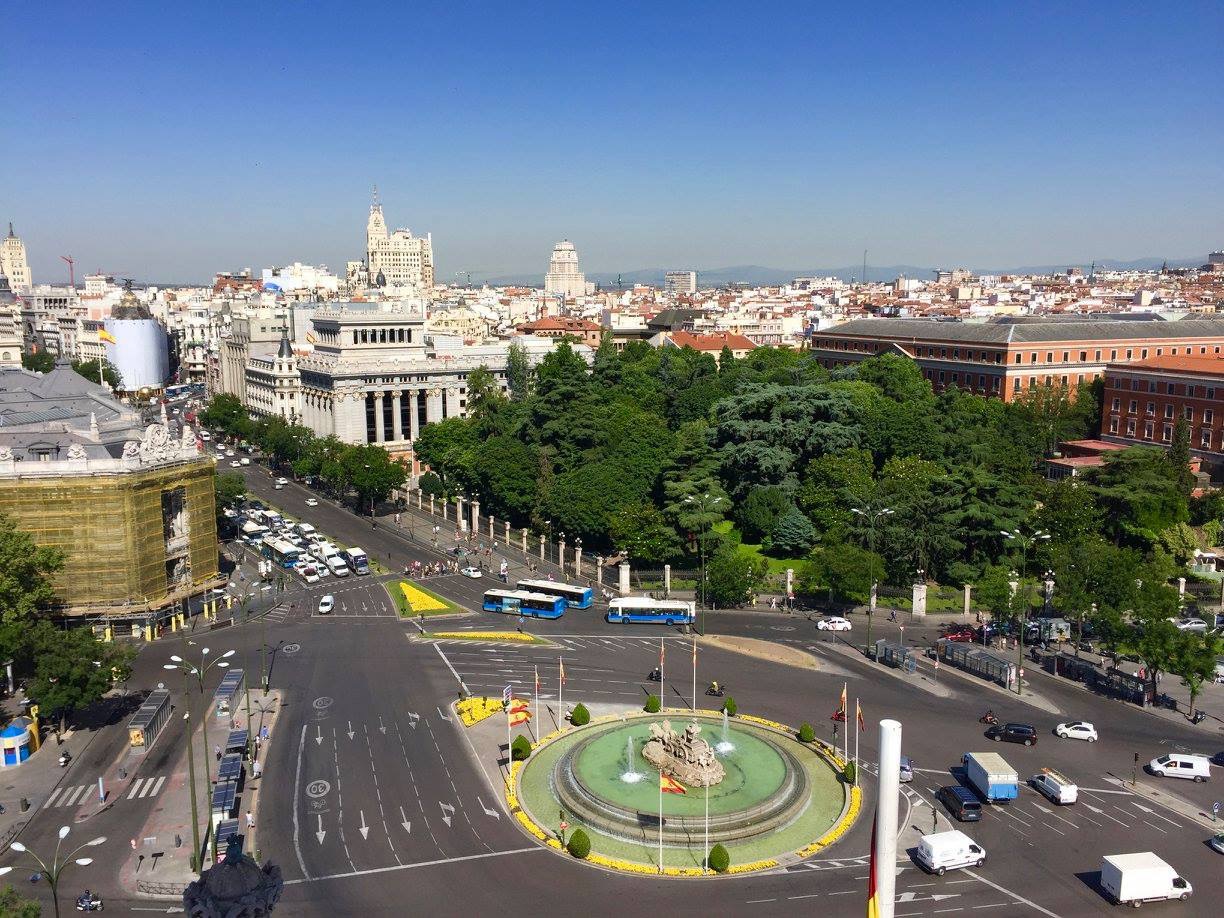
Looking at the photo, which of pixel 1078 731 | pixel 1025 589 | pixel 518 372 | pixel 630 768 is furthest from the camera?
pixel 518 372

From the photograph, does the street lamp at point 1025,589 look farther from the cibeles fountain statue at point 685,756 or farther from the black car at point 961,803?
A: the cibeles fountain statue at point 685,756

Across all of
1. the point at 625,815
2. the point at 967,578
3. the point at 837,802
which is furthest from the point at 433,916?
the point at 967,578

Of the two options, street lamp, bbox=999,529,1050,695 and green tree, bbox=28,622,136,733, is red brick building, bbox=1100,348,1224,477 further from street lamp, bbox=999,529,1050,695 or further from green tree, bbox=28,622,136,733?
green tree, bbox=28,622,136,733

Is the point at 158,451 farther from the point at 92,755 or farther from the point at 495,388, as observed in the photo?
the point at 495,388

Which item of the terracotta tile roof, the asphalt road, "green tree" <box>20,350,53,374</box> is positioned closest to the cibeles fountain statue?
the asphalt road

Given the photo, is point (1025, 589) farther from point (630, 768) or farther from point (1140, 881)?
point (630, 768)

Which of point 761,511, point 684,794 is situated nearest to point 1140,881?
point 684,794
